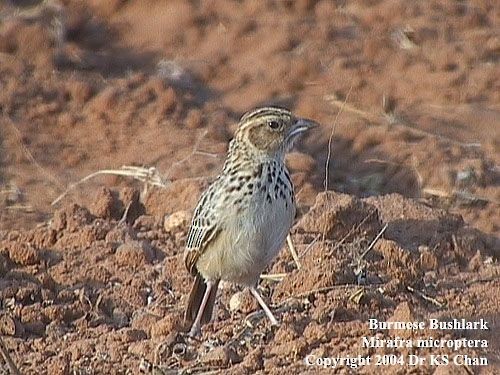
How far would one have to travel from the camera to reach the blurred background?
11914 millimetres

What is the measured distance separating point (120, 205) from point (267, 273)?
173cm

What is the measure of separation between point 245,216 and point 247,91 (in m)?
5.50

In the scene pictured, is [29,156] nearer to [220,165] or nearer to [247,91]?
[220,165]

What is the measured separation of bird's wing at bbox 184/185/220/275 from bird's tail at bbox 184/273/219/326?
0.27ft

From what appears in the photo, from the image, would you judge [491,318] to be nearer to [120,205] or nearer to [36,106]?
[120,205]

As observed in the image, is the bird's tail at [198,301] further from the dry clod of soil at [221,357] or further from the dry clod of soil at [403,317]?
the dry clod of soil at [403,317]

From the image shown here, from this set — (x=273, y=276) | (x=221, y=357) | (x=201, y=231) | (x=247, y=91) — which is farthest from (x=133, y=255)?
(x=247, y=91)

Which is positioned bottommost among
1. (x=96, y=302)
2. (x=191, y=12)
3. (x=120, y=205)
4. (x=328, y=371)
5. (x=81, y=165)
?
(x=328, y=371)

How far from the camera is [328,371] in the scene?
7828 millimetres

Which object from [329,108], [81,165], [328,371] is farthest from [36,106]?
[328,371]

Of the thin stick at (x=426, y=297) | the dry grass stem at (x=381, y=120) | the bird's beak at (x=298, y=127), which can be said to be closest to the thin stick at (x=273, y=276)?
the thin stick at (x=426, y=297)

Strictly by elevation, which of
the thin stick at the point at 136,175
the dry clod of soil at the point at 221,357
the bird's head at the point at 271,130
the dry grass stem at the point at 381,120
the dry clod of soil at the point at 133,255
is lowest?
the dry clod of soil at the point at 221,357

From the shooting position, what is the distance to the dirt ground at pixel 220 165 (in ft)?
27.8

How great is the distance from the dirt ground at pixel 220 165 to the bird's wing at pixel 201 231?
398mm
